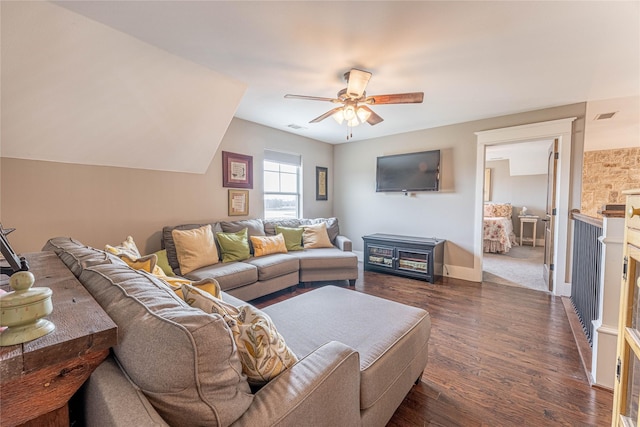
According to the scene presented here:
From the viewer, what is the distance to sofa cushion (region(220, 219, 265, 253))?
3475 mm

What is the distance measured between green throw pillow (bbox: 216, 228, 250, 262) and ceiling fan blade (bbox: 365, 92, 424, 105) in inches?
84.1

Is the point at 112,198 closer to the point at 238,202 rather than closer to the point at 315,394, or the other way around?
the point at 238,202

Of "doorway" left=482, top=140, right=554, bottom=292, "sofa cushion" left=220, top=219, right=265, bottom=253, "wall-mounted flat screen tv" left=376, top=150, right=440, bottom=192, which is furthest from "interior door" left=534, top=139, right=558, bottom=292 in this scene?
"sofa cushion" left=220, top=219, right=265, bottom=253

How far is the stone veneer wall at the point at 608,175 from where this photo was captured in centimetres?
432

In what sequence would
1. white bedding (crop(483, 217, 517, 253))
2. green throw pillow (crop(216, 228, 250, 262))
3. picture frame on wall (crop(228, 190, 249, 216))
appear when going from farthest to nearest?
white bedding (crop(483, 217, 517, 253)) → picture frame on wall (crop(228, 190, 249, 216)) → green throw pillow (crop(216, 228, 250, 262))

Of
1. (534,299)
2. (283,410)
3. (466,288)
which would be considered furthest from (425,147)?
(283,410)

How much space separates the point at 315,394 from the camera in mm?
905

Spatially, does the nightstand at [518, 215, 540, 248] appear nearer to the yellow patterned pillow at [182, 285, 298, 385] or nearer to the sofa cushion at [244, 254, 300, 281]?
the sofa cushion at [244, 254, 300, 281]

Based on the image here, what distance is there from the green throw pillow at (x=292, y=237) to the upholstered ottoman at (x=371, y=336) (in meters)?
1.87

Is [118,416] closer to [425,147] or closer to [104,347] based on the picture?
[104,347]

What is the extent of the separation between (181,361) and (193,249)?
243cm

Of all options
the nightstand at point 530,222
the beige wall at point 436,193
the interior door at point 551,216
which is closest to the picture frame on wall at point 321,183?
the beige wall at point 436,193

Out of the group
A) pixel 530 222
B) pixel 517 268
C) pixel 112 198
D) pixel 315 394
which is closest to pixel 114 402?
pixel 315 394

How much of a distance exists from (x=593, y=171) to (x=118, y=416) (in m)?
6.56
